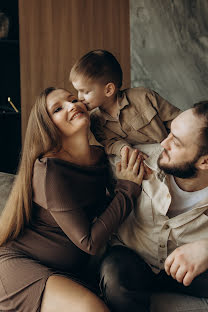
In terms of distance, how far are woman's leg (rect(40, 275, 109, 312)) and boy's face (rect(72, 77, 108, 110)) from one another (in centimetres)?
83

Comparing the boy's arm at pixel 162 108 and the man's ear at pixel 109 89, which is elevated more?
the man's ear at pixel 109 89

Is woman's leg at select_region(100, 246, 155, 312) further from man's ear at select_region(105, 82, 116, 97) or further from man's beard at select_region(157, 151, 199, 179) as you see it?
man's ear at select_region(105, 82, 116, 97)

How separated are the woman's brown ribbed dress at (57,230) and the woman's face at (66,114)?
0.17 m

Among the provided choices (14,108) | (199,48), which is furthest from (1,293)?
(199,48)

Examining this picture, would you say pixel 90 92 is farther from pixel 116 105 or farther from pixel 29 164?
pixel 29 164

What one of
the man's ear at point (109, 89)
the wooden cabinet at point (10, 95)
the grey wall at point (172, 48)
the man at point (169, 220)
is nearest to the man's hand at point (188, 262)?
the man at point (169, 220)

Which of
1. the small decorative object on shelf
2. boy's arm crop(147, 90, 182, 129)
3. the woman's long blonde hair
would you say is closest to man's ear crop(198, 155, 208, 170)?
boy's arm crop(147, 90, 182, 129)

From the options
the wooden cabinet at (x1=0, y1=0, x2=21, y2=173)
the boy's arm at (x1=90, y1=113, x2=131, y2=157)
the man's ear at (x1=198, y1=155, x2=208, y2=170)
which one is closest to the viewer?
the man's ear at (x1=198, y1=155, x2=208, y2=170)

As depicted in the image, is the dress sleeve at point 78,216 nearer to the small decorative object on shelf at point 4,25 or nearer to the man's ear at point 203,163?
the man's ear at point 203,163

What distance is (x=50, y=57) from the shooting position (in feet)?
11.0

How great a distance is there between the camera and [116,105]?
6.28 ft

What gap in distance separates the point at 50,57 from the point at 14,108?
1.75 ft

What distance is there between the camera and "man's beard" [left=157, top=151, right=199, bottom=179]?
4.86 feet

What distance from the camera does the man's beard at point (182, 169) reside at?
1.48m
